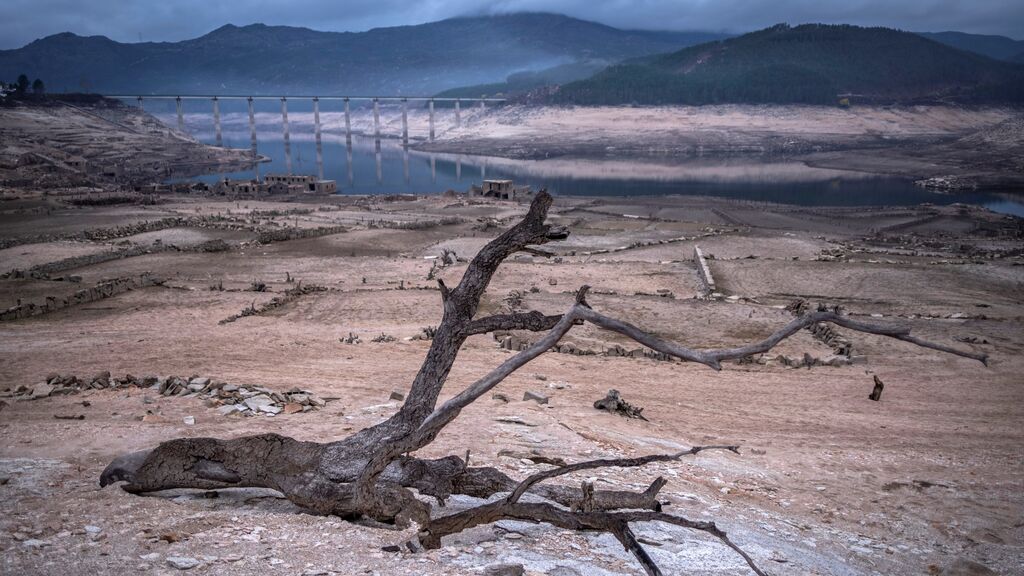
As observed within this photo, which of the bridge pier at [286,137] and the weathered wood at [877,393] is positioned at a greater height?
the bridge pier at [286,137]

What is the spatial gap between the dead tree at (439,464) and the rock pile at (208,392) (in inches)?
115

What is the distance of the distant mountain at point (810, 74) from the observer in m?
117

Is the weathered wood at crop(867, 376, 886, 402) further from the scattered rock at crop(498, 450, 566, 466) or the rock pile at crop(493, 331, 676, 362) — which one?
the scattered rock at crop(498, 450, 566, 466)

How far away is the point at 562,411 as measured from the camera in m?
8.95

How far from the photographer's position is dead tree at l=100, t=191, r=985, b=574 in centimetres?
376

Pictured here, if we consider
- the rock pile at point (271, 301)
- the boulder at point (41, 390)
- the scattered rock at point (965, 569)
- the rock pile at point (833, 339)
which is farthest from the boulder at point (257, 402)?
the rock pile at point (833, 339)

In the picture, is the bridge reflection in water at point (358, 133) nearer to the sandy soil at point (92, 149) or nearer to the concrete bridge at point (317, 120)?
the concrete bridge at point (317, 120)

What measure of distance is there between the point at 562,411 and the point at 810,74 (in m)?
146

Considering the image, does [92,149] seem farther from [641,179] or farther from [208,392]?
[208,392]

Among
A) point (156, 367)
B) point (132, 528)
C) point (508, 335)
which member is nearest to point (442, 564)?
point (132, 528)

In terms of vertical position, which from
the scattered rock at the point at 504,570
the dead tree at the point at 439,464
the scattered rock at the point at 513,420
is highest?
the dead tree at the point at 439,464

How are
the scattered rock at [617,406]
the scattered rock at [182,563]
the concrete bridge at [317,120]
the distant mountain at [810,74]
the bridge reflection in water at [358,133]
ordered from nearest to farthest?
the scattered rock at [182,563] → the scattered rock at [617,406] → the bridge reflection in water at [358,133] → the concrete bridge at [317,120] → the distant mountain at [810,74]

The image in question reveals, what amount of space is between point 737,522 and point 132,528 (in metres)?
A: 4.41

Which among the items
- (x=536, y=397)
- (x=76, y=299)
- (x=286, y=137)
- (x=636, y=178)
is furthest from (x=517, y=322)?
(x=286, y=137)
